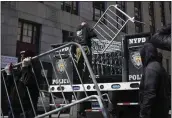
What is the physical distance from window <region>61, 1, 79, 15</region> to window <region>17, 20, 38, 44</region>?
320 cm

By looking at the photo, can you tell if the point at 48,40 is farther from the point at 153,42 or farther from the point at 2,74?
the point at 153,42

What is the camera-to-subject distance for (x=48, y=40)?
60.2ft

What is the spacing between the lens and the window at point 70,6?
20.1 m

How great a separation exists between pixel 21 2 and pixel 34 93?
1349cm

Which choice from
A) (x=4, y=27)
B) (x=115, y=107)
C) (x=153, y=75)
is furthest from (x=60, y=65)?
(x=4, y=27)

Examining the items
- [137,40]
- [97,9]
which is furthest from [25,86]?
→ [97,9]

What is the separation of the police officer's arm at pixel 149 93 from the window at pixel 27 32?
1424 centimetres

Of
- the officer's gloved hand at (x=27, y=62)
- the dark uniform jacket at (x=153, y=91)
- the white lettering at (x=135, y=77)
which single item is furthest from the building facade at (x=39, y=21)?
the dark uniform jacket at (x=153, y=91)

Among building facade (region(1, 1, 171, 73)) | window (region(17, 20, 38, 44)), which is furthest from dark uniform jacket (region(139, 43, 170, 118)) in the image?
window (region(17, 20, 38, 44))

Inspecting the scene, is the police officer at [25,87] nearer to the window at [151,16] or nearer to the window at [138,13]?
the window at [138,13]

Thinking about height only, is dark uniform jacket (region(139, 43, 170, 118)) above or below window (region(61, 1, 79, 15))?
below

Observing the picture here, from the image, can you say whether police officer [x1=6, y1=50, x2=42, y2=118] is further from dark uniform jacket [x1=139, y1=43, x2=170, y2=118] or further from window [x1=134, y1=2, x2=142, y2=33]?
window [x1=134, y1=2, x2=142, y2=33]

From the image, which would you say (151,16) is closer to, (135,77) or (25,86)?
(135,77)

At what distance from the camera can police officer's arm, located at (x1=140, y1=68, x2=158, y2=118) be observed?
345 centimetres
